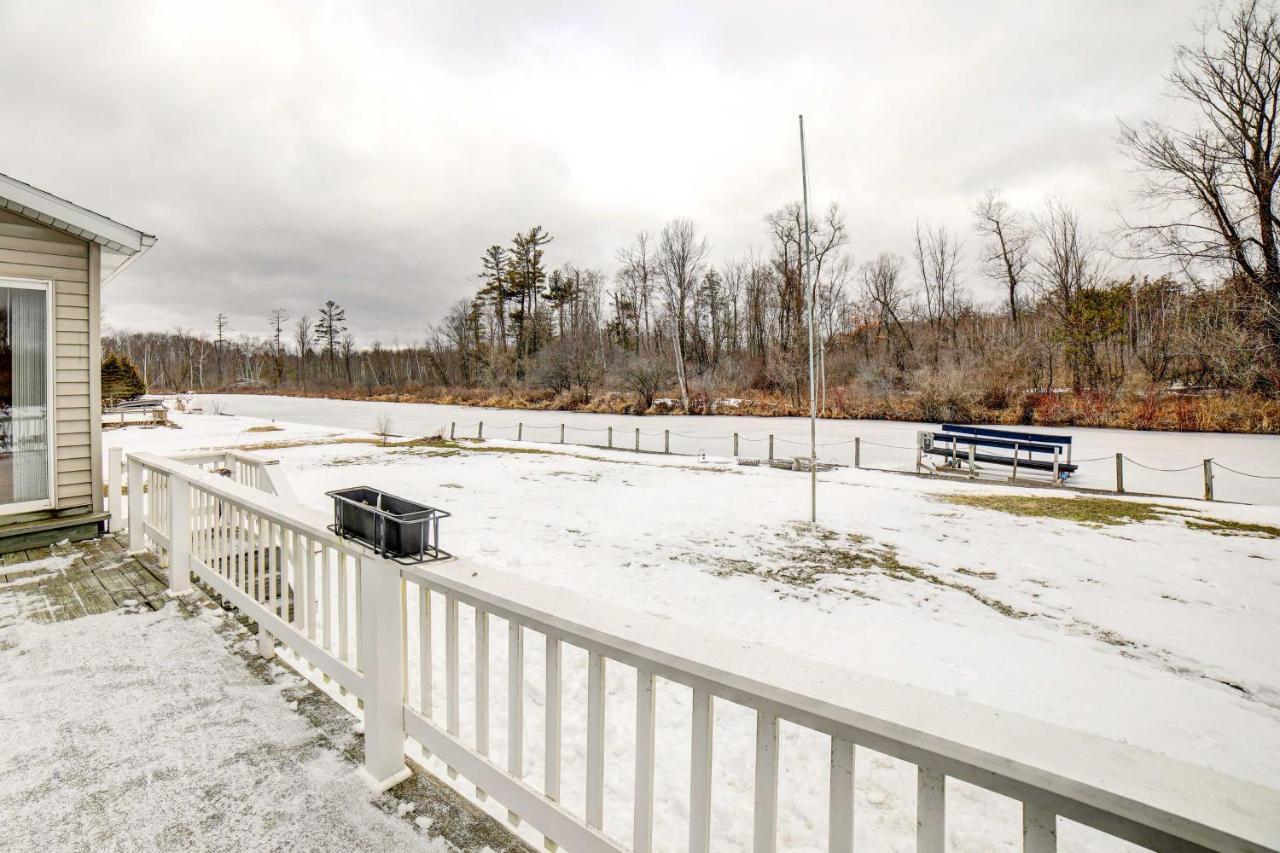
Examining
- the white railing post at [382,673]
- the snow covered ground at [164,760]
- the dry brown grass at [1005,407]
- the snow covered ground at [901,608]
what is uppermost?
the dry brown grass at [1005,407]

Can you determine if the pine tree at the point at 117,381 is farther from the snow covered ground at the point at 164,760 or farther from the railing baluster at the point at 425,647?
the railing baluster at the point at 425,647

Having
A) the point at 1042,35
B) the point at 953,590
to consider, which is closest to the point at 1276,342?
the point at 1042,35

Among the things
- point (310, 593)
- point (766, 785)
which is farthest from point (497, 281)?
point (766, 785)

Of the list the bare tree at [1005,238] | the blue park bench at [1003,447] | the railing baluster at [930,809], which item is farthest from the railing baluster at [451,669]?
the bare tree at [1005,238]

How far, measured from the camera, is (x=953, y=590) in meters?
5.11

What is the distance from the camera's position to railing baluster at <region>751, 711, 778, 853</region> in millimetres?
1035

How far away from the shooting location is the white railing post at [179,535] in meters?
3.64

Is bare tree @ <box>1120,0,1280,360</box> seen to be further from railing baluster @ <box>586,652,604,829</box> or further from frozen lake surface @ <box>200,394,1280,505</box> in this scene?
railing baluster @ <box>586,652,604,829</box>

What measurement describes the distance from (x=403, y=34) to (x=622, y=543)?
933cm

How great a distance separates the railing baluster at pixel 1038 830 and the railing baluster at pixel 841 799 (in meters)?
0.25

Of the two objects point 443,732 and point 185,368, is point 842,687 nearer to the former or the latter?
point 443,732

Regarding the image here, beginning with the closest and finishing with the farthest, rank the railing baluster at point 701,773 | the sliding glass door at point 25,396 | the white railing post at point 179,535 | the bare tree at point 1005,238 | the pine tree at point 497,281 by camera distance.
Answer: the railing baluster at point 701,773, the white railing post at point 179,535, the sliding glass door at point 25,396, the bare tree at point 1005,238, the pine tree at point 497,281

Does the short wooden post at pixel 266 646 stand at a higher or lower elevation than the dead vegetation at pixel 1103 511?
higher

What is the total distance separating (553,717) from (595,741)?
158mm
